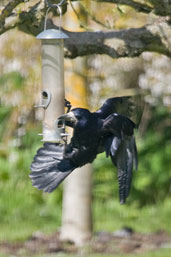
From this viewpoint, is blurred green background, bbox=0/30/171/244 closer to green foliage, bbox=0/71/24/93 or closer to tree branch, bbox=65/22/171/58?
green foliage, bbox=0/71/24/93

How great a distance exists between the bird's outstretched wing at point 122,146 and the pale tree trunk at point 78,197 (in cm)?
280

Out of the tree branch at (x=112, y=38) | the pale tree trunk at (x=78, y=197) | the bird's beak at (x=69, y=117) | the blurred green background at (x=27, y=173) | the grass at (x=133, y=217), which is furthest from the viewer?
the blurred green background at (x=27, y=173)

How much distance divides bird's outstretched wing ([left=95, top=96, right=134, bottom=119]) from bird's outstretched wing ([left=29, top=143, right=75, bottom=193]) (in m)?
0.32

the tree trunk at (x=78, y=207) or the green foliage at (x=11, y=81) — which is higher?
the green foliage at (x=11, y=81)

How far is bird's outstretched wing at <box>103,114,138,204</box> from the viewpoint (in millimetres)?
2951

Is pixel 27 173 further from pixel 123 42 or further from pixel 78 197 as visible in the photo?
pixel 123 42

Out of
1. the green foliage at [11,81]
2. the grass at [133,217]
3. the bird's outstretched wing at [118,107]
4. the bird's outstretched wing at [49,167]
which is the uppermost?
the green foliage at [11,81]

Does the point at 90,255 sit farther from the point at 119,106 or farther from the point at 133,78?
the point at 133,78

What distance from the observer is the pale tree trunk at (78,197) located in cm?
598

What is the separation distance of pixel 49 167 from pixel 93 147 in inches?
10.8

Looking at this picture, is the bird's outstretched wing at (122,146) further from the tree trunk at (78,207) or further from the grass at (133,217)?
the grass at (133,217)

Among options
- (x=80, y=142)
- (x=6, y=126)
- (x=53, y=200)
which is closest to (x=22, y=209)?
(x=53, y=200)

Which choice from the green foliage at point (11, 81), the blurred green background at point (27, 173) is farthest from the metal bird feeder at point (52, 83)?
the green foliage at point (11, 81)

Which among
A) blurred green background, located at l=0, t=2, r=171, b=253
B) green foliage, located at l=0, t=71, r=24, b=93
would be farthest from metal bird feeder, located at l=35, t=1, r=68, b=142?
green foliage, located at l=0, t=71, r=24, b=93
